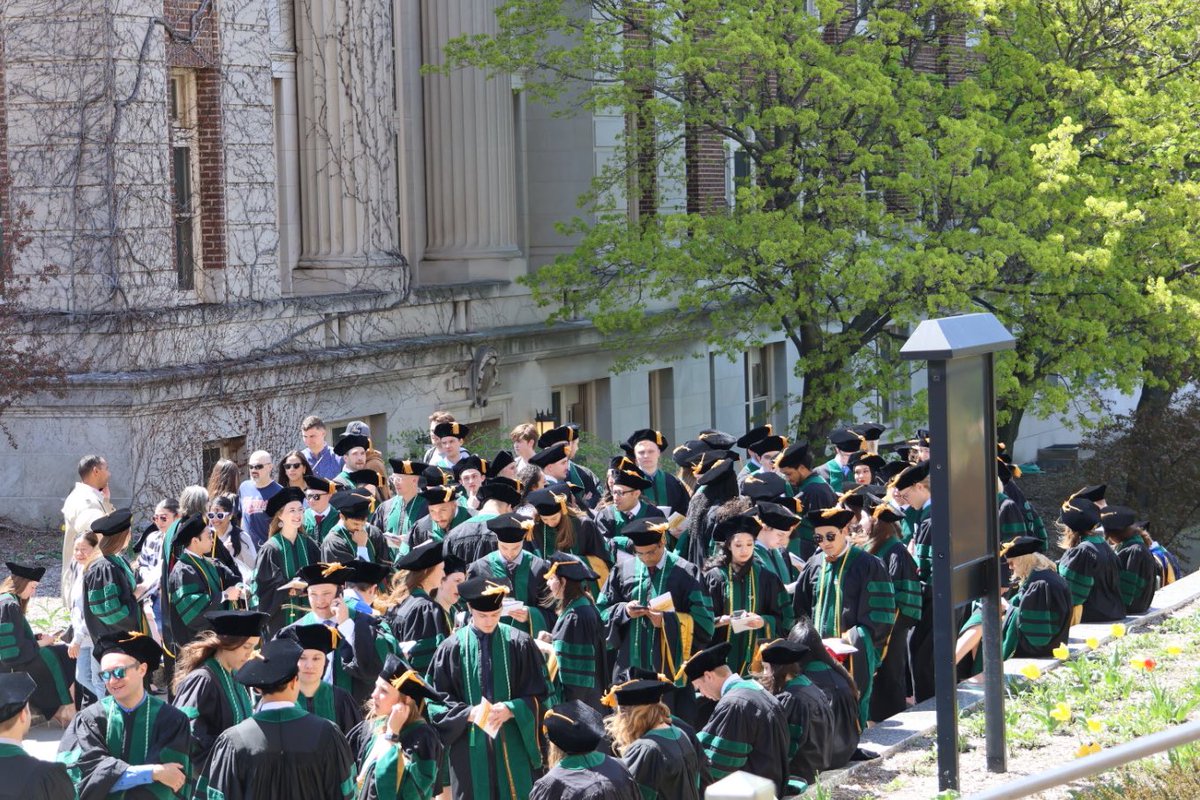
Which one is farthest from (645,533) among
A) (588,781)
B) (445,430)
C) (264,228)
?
(264,228)

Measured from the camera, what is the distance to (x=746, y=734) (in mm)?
9500

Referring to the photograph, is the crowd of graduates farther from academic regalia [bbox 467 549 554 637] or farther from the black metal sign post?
the black metal sign post

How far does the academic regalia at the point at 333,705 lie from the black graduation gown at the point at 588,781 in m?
1.53

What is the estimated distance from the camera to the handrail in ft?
19.7

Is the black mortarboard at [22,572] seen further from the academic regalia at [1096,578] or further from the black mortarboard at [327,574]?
the academic regalia at [1096,578]

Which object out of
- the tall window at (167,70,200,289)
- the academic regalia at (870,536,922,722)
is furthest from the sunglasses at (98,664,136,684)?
the tall window at (167,70,200,289)

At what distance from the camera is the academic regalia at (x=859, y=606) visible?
39.5ft

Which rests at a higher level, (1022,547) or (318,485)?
(318,485)

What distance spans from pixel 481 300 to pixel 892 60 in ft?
19.4

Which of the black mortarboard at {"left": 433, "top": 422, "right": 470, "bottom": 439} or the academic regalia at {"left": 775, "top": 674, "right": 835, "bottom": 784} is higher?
the black mortarboard at {"left": 433, "top": 422, "right": 470, "bottom": 439}

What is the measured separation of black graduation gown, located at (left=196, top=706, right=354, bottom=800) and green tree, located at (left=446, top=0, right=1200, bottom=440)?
12.8 m

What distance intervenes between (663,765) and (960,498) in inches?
71.9

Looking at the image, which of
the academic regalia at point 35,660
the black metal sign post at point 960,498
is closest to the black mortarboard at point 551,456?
the academic regalia at point 35,660

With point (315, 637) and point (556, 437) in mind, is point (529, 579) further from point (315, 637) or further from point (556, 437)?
point (556, 437)
